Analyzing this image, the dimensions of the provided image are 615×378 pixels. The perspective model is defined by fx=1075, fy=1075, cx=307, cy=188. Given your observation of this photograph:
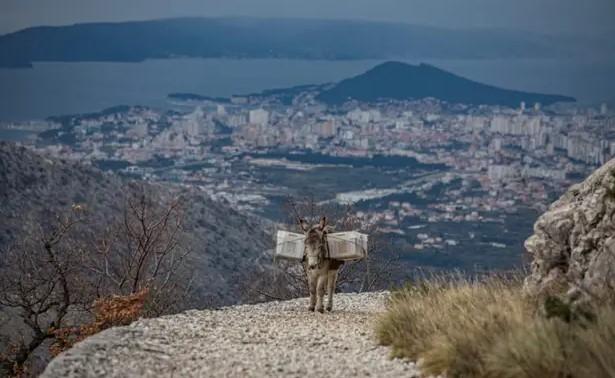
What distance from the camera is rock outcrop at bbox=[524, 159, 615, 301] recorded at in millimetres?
11797

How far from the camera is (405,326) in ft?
44.9

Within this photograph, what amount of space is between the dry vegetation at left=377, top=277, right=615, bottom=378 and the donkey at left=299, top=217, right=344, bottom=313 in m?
3.00

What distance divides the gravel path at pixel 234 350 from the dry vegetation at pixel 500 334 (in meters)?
0.39

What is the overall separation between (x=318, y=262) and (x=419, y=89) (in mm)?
81150

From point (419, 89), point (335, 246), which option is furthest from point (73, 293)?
point (419, 89)

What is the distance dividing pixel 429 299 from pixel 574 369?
4.78 m

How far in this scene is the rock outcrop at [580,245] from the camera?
11.8m

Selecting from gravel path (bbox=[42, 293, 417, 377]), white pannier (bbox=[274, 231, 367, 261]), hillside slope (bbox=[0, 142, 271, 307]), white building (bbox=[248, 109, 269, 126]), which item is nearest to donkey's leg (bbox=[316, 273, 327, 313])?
white pannier (bbox=[274, 231, 367, 261])

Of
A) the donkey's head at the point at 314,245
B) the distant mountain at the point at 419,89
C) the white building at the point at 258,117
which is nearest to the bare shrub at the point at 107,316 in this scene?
the donkey's head at the point at 314,245

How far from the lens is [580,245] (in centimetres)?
1248

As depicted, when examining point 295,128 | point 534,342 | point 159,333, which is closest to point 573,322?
point 534,342

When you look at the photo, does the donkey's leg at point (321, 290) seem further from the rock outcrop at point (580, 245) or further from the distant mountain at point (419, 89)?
the distant mountain at point (419, 89)

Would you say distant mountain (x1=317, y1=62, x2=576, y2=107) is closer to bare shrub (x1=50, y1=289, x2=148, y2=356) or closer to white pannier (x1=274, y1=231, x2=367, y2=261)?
bare shrub (x1=50, y1=289, x2=148, y2=356)

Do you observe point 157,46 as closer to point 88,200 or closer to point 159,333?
point 88,200
